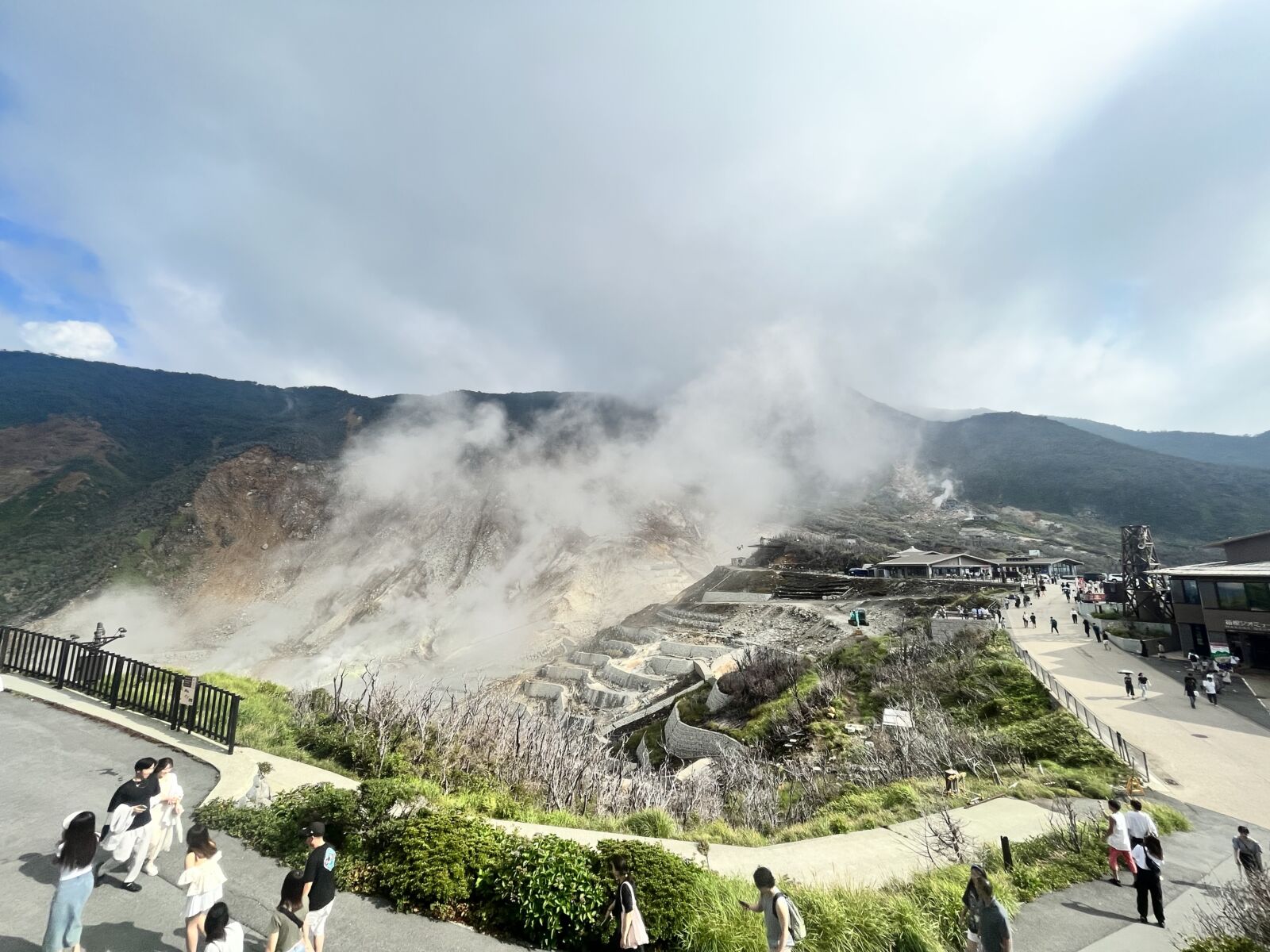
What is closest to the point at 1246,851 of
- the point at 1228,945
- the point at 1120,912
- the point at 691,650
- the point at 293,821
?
the point at 1120,912

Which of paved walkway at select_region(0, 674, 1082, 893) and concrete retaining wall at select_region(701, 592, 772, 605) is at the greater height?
concrete retaining wall at select_region(701, 592, 772, 605)

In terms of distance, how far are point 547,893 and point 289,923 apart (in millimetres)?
2811

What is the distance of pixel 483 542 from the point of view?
7919 centimetres

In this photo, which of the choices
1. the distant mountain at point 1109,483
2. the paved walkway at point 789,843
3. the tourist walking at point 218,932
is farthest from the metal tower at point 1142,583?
the distant mountain at point 1109,483

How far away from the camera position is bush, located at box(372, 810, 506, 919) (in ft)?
22.9

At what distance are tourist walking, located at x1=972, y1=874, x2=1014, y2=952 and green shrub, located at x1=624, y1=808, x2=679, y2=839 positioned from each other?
7050mm

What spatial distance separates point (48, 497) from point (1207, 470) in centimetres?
25654

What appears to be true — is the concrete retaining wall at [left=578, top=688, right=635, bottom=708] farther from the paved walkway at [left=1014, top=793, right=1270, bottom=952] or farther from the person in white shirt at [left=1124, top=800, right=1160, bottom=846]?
the person in white shirt at [left=1124, top=800, right=1160, bottom=846]

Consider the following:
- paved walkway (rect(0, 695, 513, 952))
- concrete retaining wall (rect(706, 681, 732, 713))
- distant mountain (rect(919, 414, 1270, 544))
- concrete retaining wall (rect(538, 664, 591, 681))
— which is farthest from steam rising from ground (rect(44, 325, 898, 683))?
distant mountain (rect(919, 414, 1270, 544))

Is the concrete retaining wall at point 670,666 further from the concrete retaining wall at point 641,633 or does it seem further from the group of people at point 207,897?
the group of people at point 207,897

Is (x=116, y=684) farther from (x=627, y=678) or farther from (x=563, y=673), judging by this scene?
(x=563, y=673)

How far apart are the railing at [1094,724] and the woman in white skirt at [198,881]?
21269 mm

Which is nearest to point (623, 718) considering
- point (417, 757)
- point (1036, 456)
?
point (417, 757)

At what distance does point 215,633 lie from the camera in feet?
200
